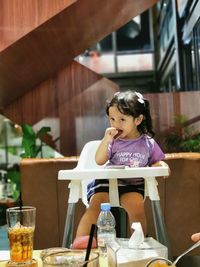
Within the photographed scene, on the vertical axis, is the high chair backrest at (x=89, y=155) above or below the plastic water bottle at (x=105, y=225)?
above

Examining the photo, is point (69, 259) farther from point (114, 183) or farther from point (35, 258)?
point (114, 183)

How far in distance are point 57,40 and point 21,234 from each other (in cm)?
300

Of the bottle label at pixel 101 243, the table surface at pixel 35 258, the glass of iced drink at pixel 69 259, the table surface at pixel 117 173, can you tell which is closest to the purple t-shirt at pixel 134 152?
the table surface at pixel 117 173

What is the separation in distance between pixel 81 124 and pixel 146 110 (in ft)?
11.5

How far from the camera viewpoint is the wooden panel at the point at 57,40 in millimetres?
3580

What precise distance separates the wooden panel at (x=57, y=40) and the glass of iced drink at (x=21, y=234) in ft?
7.70

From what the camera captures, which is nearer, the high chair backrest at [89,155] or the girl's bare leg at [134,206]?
the girl's bare leg at [134,206]

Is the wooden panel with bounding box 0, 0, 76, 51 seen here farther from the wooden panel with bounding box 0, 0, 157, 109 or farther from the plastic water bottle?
the plastic water bottle

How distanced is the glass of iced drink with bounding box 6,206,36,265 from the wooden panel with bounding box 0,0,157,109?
235 centimetres

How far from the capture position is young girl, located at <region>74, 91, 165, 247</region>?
7.14 ft

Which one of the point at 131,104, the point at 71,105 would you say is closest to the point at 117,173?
the point at 131,104

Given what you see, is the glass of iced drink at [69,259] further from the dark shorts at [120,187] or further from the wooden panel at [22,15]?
the wooden panel at [22,15]

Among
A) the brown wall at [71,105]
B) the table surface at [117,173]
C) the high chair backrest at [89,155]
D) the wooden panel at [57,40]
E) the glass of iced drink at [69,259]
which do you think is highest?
the wooden panel at [57,40]

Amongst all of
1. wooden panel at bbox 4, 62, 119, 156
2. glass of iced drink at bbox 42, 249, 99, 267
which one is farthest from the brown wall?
glass of iced drink at bbox 42, 249, 99, 267
